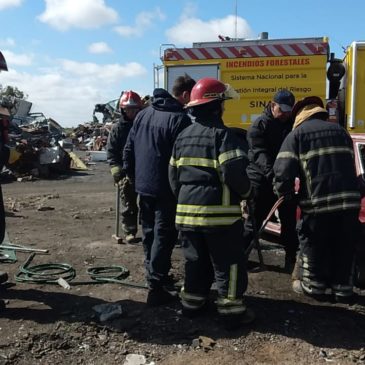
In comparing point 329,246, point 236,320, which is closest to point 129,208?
point 329,246

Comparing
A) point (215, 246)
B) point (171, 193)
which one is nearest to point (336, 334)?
point (215, 246)

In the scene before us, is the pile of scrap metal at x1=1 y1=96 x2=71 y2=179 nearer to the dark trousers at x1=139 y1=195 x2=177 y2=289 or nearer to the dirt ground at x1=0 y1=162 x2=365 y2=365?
the dirt ground at x1=0 y1=162 x2=365 y2=365

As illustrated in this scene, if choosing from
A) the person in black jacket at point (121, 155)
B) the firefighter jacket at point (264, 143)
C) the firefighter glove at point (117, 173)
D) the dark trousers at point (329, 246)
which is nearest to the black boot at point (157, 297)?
the dark trousers at point (329, 246)

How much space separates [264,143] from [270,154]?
0.14 m

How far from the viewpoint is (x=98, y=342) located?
4.13 m

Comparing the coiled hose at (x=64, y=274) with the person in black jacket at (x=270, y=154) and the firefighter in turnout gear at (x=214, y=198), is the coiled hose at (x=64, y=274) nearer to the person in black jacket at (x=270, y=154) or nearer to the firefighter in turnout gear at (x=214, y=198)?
the firefighter in turnout gear at (x=214, y=198)

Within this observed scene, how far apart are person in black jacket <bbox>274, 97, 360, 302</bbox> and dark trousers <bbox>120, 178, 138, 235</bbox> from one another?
2.84m

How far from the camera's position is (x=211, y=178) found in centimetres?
418

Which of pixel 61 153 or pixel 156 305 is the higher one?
pixel 61 153

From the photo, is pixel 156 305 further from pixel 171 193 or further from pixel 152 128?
pixel 152 128

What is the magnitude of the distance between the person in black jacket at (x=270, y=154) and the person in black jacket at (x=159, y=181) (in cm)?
119

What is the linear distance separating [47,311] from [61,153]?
1334 cm

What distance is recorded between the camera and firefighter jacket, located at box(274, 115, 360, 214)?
461cm

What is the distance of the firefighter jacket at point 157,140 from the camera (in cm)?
473
